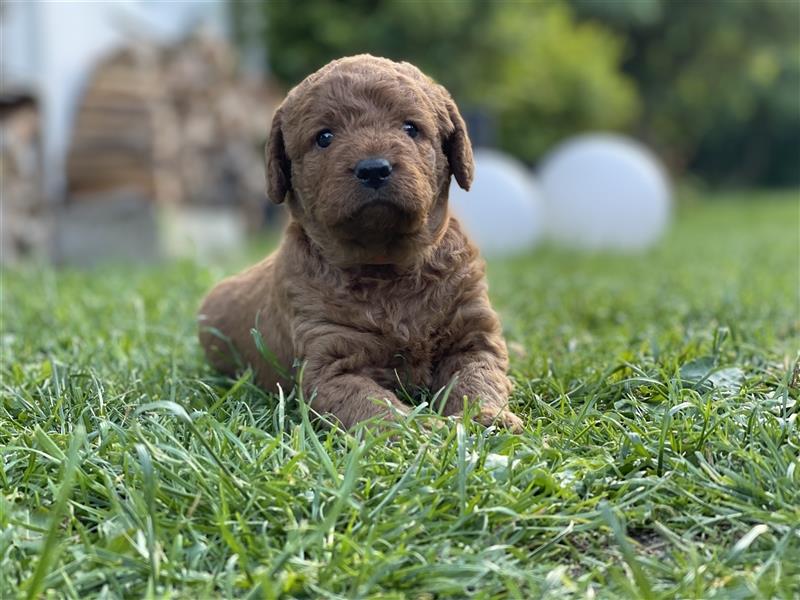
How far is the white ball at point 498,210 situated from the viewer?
8562mm

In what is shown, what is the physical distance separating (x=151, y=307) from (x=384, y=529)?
299 cm

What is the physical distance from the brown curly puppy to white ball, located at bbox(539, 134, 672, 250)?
642 cm

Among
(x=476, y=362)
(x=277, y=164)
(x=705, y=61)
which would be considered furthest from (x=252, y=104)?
(x=705, y=61)

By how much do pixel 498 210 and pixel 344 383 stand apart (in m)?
6.45

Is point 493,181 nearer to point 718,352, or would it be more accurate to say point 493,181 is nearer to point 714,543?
point 718,352

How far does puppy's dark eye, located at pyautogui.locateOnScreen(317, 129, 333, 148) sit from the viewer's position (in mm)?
2432

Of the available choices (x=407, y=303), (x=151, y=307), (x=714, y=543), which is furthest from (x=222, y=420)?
(x=151, y=307)

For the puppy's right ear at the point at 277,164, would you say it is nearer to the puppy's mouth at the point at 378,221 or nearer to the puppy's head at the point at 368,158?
the puppy's head at the point at 368,158

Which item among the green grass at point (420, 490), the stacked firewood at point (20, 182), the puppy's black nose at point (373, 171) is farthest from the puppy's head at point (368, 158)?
the stacked firewood at point (20, 182)

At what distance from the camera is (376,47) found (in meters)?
12.4

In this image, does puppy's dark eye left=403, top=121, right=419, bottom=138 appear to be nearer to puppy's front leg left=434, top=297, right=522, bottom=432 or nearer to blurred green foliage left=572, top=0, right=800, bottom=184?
puppy's front leg left=434, top=297, right=522, bottom=432

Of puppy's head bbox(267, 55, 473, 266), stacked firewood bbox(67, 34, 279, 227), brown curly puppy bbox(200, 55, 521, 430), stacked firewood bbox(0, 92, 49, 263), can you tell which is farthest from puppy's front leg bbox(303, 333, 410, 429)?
stacked firewood bbox(67, 34, 279, 227)

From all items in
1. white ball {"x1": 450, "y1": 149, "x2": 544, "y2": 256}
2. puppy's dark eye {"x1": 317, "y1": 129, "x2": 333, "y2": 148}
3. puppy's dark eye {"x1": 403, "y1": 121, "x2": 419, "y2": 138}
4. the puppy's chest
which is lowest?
white ball {"x1": 450, "y1": 149, "x2": 544, "y2": 256}

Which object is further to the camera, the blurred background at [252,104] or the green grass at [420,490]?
the blurred background at [252,104]
